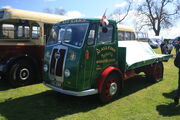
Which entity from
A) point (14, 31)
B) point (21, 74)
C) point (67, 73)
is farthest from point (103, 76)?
point (14, 31)

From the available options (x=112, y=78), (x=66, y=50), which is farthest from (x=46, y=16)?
(x=112, y=78)

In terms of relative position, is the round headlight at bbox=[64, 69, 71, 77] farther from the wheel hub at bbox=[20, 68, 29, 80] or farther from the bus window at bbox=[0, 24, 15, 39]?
the bus window at bbox=[0, 24, 15, 39]

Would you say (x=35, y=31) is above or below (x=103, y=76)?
above

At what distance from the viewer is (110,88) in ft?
17.7

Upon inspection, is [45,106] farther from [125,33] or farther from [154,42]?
[154,42]

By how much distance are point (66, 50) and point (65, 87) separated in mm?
962

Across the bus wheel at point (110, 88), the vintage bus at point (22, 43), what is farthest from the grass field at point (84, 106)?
the vintage bus at point (22, 43)

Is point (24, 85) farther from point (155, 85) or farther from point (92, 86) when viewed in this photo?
point (155, 85)

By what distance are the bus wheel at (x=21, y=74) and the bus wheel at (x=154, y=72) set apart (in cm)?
461

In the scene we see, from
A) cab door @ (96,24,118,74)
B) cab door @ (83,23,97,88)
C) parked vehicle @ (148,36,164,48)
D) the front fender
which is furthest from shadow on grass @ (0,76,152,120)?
parked vehicle @ (148,36,164,48)

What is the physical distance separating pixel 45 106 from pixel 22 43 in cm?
324

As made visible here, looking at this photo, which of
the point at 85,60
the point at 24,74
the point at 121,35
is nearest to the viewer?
the point at 85,60

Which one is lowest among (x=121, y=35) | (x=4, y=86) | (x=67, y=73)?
(x=4, y=86)

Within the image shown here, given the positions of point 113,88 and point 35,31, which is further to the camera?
point 35,31
